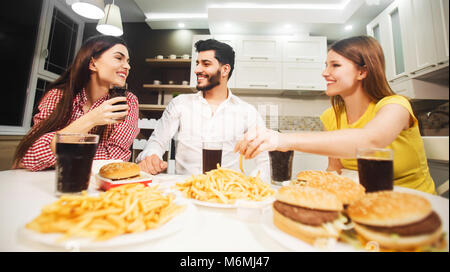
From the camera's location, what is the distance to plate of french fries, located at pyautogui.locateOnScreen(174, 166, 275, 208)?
0.48m

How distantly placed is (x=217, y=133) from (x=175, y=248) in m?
1.08

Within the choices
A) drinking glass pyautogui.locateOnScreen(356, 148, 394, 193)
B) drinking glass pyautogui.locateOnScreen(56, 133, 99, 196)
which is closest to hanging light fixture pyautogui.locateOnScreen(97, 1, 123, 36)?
drinking glass pyautogui.locateOnScreen(56, 133, 99, 196)

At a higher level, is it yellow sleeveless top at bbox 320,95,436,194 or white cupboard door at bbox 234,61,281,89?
white cupboard door at bbox 234,61,281,89

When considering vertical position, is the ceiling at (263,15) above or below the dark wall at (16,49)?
above

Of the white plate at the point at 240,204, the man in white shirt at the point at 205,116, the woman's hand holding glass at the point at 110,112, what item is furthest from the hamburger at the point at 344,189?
the man in white shirt at the point at 205,116

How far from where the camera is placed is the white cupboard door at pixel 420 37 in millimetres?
296

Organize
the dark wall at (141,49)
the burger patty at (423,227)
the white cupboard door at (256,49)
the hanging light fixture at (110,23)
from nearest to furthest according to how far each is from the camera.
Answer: the burger patty at (423,227)
the hanging light fixture at (110,23)
the dark wall at (141,49)
the white cupboard door at (256,49)

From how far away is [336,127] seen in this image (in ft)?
1.78

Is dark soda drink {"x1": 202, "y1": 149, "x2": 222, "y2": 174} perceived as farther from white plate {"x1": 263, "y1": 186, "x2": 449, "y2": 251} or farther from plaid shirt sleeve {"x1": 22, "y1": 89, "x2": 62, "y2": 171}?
plaid shirt sleeve {"x1": 22, "y1": 89, "x2": 62, "y2": 171}

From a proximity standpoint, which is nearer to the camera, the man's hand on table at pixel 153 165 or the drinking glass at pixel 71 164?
the drinking glass at pixel 71 164

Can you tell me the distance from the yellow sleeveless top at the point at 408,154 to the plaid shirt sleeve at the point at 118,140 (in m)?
1.07

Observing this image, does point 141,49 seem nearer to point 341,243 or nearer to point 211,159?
point 211,159

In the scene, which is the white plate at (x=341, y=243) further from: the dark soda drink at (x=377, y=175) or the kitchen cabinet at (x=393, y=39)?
the kitchen cabinet at (x=393, y=39)

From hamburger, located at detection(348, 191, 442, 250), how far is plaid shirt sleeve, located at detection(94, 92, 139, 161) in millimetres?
1093
